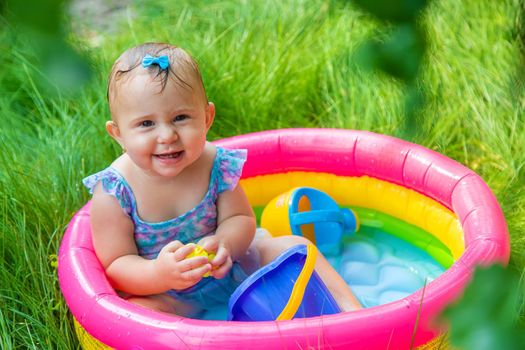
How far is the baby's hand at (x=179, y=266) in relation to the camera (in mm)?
1797

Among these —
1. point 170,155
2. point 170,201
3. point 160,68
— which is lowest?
point 170,201

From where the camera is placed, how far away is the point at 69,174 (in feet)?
8.14

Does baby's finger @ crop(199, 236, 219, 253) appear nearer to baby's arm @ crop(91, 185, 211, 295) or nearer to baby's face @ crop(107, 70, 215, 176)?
baby's arm @ crop(91, 185, 211, 295)

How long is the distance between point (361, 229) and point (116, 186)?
984 millimetres

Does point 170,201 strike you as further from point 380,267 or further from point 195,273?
point 380,267

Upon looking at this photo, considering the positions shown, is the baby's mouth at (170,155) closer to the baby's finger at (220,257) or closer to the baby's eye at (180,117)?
the baby's eye at (180,117)

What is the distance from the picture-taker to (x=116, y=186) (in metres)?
1.98

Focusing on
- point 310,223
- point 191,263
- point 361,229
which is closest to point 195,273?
point 191,263

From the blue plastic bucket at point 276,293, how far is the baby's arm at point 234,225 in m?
0.10

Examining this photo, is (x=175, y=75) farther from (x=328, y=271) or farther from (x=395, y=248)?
(x=395, y=248)

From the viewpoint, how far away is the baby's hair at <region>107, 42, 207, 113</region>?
1.83 metres

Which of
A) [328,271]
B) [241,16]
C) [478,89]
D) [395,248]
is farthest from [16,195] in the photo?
[478,89]

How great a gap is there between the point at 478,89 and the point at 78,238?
1.66 m

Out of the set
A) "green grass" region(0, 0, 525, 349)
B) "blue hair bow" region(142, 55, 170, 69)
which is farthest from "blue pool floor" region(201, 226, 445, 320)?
"blue hair bow" region(142, 55, 170, 69)
